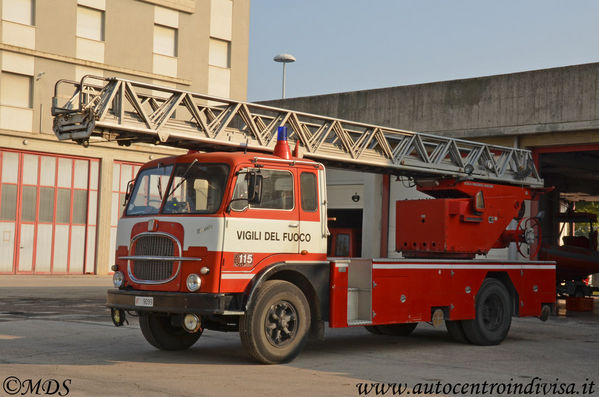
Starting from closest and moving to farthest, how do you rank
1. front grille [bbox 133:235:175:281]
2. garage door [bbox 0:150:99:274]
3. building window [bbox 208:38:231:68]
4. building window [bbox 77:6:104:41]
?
front grille [bbox 133:235:175:281] → garage door [bbox 0:150:99:274] → building window [bbox 77:6:104:41] → building window [bbox 208:38:231:68]

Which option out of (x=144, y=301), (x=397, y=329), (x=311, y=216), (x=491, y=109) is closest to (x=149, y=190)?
(x=144, y=301)

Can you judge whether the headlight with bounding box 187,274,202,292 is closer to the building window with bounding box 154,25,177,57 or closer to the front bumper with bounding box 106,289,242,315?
the front bumper with bounding box 106,289,242,315

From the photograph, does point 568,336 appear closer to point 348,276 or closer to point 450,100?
point 348,276

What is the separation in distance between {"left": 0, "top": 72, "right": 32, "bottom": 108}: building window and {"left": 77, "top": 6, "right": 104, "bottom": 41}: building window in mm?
3002

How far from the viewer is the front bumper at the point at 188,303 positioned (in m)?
9.80

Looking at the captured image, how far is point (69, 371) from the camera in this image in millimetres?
9344

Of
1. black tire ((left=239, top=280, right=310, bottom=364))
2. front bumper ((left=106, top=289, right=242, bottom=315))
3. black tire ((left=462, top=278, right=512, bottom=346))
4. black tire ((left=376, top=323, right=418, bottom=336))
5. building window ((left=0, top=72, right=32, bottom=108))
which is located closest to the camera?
front bumper ((left=106, top=289, right=242, bottom=315))

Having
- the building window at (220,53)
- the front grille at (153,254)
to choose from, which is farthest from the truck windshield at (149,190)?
the building window at (220,53)

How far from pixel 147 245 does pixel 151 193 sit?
76 cm

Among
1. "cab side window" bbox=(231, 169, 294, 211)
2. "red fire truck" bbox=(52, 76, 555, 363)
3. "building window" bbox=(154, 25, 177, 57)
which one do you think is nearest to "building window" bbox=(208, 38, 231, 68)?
"building window" bbox=(154, 25, 177, 57)

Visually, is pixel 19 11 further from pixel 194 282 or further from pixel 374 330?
pixel 194 282

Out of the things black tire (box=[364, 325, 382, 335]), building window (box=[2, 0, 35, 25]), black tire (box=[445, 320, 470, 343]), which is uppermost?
building window (box=[2, 0, 35, 25])

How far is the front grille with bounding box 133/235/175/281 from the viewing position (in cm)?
1023

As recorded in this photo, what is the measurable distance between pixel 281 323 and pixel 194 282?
1.28 meters
